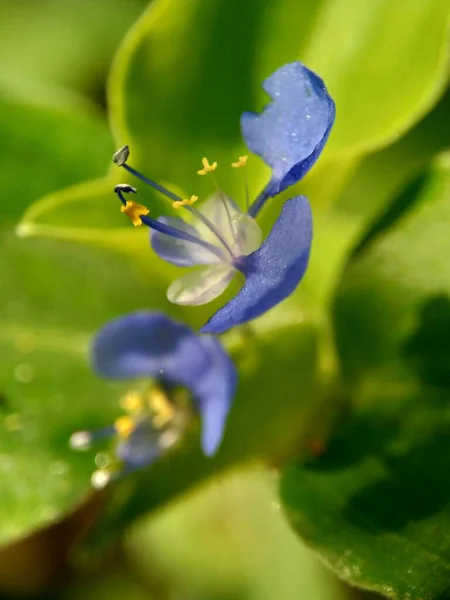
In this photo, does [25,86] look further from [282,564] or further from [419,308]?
[282,564]

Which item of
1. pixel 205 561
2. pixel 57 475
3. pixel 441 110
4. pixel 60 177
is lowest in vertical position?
pixel 205 561

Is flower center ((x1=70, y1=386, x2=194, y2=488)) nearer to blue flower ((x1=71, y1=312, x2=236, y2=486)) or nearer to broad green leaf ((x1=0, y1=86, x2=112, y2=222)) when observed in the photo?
blue flower ((x1=71, y1=312, x2=236, y2=486))

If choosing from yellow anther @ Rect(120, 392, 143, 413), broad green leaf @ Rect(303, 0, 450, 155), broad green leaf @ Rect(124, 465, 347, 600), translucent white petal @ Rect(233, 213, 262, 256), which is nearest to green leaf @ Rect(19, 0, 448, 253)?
broad green leaf @ Rect(303, 0, 450, 155)

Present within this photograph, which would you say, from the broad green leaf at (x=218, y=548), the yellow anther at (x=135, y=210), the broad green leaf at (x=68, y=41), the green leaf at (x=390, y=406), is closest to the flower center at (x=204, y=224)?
the yellow anther at (x=135, y=210)

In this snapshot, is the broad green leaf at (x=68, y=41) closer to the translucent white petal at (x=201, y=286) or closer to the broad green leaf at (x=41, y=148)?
the broad green leaf at (x=41, y=148)

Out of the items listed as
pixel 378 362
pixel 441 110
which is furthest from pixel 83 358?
pixel 441 110

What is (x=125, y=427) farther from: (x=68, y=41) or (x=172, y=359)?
(x=68, y=41)
